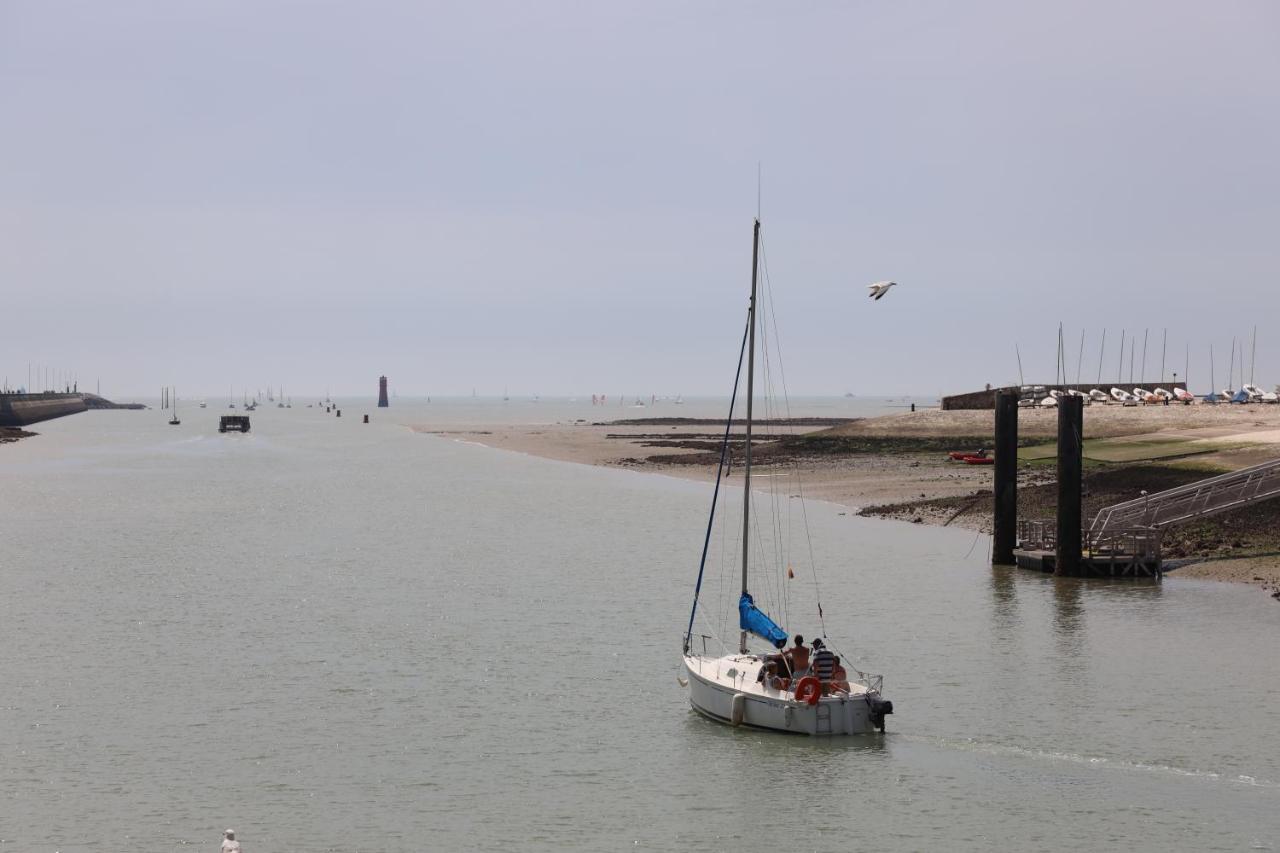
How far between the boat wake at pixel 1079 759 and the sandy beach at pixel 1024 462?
779 inches

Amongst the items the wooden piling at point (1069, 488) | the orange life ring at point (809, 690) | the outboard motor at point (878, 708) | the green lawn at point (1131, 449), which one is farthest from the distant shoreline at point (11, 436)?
the outboard motor at point (878, 708)

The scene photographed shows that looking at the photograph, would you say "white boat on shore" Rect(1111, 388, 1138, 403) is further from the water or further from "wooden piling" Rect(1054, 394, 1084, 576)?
"wooden piling" Rect(1054, 394, 1084, 576)

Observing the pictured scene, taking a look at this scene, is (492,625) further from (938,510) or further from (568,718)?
(938,510)

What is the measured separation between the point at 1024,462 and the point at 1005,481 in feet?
110

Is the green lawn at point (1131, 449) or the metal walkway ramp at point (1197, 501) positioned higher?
the green lawn at point (1131, 449)

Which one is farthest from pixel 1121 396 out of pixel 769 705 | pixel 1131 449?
pixel 769 705

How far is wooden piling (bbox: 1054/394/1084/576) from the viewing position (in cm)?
4525

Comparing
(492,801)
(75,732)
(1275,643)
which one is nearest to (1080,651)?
(1275,643)

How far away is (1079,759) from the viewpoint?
2548 centimetres

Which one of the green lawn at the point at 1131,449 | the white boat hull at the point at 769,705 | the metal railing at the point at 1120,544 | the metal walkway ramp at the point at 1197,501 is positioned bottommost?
the white boat hull at the point at 769,705

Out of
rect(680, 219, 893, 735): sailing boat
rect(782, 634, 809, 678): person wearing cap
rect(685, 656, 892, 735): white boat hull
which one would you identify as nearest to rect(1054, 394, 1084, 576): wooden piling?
rect(680, 219, 893, 735): sailing boat

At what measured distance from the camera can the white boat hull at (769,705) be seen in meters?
26.4

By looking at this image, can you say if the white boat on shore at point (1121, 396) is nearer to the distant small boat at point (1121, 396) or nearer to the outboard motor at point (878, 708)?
the distant small boat at point (1121, 396)

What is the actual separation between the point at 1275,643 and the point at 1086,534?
1426 cm
